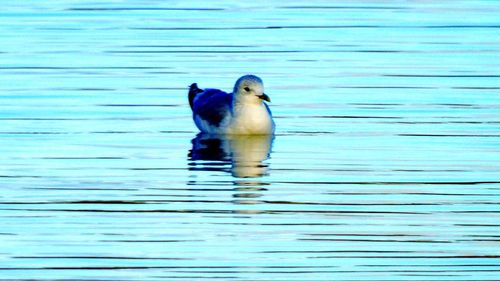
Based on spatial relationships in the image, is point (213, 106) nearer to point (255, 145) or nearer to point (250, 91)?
point (250, 91)

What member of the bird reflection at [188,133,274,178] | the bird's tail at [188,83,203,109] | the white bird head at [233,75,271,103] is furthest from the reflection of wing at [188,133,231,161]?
the bird's tail at [188,83,203,109]

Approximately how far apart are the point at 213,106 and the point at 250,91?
0.40 metres

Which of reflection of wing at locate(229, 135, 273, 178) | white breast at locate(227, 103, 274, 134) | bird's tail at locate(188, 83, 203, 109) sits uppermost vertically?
bird's tail at locate(188, 83, 203, 109)

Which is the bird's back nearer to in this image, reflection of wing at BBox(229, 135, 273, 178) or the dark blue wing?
the dark blue wing

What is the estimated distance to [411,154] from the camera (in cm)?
1559

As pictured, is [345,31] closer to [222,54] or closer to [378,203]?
A: [222,54]

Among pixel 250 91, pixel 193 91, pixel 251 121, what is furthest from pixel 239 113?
pixel 193 91

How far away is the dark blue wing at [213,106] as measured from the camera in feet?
56.9

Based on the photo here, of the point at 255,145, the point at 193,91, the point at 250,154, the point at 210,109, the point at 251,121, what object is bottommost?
the point at 250,154

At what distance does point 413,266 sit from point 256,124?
5.99 metres

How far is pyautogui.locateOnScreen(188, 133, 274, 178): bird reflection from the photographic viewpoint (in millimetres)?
15117

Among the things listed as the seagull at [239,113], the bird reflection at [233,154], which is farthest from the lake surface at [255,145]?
the seagull at [239,113]

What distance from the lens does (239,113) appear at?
17.2 m

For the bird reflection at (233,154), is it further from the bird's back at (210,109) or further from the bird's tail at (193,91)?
the bird's tail at (193,91)
